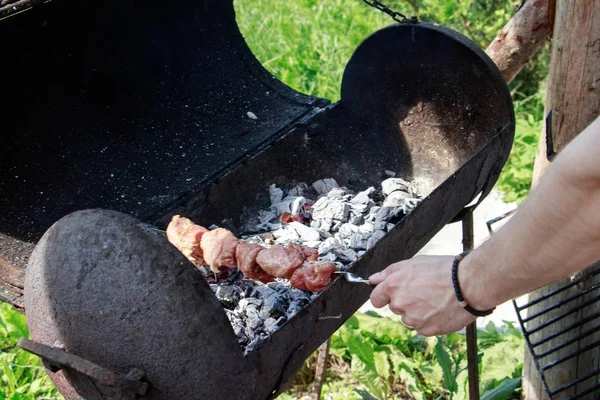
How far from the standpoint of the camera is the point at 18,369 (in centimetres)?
394

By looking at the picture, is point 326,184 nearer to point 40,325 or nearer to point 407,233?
point 407,233

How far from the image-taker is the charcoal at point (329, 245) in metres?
3.03

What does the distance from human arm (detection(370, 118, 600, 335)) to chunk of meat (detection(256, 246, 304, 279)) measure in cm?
46

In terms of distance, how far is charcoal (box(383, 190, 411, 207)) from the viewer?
339cm

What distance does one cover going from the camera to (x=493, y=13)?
653cm

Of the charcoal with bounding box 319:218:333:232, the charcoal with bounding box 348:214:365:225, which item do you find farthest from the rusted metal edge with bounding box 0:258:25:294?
the charcoal with bounding box 348:214:365:225

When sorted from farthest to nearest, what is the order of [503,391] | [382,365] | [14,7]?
[382,365], [503,391], [14,7]

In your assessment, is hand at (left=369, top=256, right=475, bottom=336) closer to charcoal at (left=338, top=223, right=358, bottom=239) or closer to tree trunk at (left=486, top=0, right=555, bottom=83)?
charcoal at (left=338, top=223, right=358, bottom=239)

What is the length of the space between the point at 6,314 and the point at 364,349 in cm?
191

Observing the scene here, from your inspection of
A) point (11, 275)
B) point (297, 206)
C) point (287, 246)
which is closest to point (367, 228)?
point (297, 206)

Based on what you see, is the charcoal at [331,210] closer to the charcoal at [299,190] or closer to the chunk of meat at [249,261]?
the charcoal at [299,190]

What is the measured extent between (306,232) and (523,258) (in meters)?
1.51

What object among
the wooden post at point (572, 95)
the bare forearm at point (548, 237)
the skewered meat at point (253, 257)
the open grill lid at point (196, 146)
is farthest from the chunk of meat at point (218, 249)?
the wooden post at point (572, 95)

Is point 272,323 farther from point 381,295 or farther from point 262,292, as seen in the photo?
point 381,295
